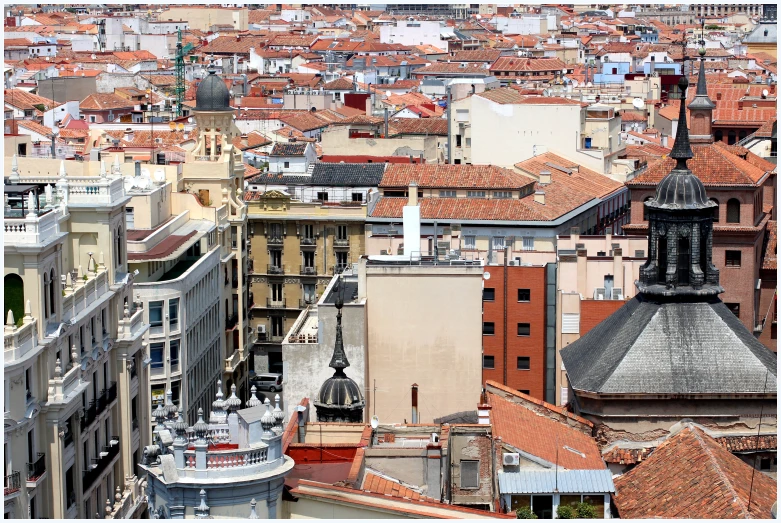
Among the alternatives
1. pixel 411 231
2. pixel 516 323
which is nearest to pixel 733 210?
pixel 516 323

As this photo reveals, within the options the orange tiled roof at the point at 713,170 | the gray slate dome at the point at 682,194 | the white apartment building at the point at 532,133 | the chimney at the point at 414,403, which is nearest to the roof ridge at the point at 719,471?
the gray slate dome at the point at 682,194

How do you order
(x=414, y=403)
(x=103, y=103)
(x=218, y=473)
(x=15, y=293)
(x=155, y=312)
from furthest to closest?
(x=103, y=103) < (x=155, y=312) < (x=414, y=403) < (x=15, y=293) < (x=218, y=473)

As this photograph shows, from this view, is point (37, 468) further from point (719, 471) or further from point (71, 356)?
point (719, 471)

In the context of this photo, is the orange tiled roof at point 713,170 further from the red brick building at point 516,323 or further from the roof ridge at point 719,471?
the roof ridge at point 719,471

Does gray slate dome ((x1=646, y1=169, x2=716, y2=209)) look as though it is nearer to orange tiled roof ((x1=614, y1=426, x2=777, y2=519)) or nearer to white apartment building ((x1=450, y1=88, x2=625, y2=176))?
orange tiled roof ((x1=614, y1=426, x2=777, y2=519))

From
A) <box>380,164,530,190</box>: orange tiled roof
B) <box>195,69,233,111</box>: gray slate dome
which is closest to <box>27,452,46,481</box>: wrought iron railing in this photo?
<box>195,69,233,111</box>: gray slate dome

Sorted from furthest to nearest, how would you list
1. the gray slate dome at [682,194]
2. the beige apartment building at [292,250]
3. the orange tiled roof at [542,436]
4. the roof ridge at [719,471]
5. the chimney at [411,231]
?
the beige apartment building at [292,250]
the chimney at [411,231]
the gray slate dome at [682,194]
the orange tiled roof at [542,436]
the roof ridge at [719,471]
